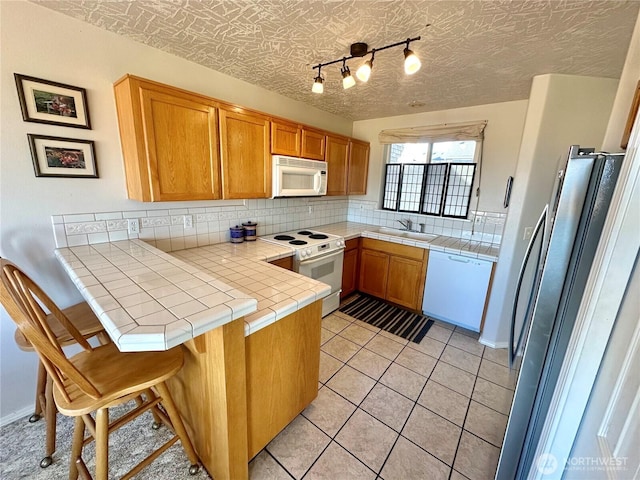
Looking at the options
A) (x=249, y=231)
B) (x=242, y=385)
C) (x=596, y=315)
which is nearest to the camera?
(x=596, y=315)

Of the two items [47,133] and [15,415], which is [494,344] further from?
[47,133]

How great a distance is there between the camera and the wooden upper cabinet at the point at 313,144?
104 inches

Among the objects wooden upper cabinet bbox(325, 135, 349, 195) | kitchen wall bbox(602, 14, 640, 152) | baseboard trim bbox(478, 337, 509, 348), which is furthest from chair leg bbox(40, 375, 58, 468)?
baseboard trim bbox(478, 337, 509, 348)

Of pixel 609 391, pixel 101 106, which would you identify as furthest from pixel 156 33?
pixel 609 391

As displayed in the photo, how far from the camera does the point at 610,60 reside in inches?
68.3

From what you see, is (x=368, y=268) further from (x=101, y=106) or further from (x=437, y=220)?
(x=101, y=106)

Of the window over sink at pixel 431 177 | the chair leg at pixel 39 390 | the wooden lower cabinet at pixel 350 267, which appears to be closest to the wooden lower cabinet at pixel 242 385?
the chair leg at pixel 39 390

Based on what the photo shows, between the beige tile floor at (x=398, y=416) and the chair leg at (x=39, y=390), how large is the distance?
4.35ft

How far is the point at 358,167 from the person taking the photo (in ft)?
11.6

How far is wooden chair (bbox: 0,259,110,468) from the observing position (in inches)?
53.1

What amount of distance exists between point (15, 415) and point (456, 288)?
142 inches

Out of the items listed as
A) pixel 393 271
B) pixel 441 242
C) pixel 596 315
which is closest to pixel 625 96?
pixel 596 315

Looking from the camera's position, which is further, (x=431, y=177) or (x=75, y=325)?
(x=431, y=177)

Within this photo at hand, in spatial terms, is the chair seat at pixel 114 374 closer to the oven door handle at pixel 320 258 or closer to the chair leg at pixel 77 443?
the chair leg at pixel 77 443
